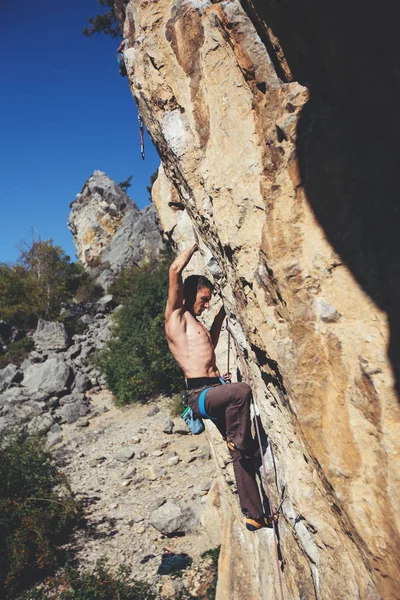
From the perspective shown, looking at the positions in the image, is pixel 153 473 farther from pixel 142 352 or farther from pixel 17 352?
pixel 17 352

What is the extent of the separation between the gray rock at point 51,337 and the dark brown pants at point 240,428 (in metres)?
16.6

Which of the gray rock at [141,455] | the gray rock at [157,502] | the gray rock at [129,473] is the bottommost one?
the gray rock at [157,502]

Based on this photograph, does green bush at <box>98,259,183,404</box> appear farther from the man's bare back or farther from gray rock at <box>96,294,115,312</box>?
the man's bare back

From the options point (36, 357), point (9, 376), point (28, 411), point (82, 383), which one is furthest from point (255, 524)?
point (36, 357)

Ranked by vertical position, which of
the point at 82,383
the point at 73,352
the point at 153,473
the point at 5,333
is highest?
the point at 5,333

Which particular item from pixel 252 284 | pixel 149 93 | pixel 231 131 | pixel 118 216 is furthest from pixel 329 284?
pixel 118 216

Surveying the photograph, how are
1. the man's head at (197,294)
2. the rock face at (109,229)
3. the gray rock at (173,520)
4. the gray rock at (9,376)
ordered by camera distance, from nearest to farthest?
1. the man's head at (197,294)
2. the gray rock at (173,520)
3. the gray rock at (9,376)
4. the rock face at (109,229)

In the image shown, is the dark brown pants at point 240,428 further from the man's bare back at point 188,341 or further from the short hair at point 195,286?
the short hair at point 195,286

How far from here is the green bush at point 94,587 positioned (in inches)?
221

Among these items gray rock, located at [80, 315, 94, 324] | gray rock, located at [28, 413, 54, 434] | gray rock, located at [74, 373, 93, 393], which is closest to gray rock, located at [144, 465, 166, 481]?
gray rock, located at [28, 413, 54, 434]

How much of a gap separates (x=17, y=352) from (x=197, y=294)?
17.4 meters

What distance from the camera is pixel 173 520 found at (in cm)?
699

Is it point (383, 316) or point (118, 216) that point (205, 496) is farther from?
point (118, 216)

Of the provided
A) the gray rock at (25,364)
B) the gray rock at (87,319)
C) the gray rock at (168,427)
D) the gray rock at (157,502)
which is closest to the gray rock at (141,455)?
Result: the gray rock at (168,427)
